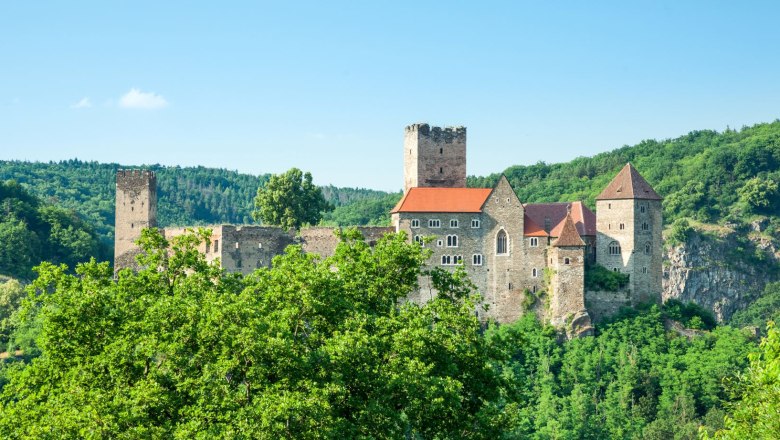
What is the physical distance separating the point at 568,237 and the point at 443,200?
8.02 meters

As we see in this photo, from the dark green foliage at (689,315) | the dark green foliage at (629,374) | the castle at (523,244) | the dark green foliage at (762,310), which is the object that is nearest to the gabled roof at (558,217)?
the castle at (523,244)

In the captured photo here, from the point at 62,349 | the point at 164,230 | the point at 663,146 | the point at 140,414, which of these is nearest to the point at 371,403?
the point at 140,414

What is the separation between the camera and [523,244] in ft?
237

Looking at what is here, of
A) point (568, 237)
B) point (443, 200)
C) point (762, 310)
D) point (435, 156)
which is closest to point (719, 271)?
point (762, 310)

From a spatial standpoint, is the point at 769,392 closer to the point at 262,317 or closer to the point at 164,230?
the point at 262,317

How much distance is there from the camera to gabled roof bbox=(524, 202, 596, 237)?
238 ft

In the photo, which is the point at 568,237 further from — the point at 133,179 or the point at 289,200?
the point at 133,179

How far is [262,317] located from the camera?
102 ft

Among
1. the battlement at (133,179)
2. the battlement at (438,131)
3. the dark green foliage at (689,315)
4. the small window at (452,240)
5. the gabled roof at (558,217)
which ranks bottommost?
the dark green foliage at (689,315)

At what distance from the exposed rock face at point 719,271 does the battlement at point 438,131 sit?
64412 millimetres

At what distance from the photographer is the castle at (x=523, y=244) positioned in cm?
7138

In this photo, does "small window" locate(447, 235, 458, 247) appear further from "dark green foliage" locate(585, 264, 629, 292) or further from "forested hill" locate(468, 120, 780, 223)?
"forested hill" locate(468, 120, 780, 223)

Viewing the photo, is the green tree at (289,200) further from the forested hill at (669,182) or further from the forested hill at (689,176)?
the forested hill at (689,176)

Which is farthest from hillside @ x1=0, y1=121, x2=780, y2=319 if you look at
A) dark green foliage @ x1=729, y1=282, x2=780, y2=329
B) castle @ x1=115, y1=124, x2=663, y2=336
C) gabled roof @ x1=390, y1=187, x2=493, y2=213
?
castle @ x1=115, y1=124, x2=663, y2=336
